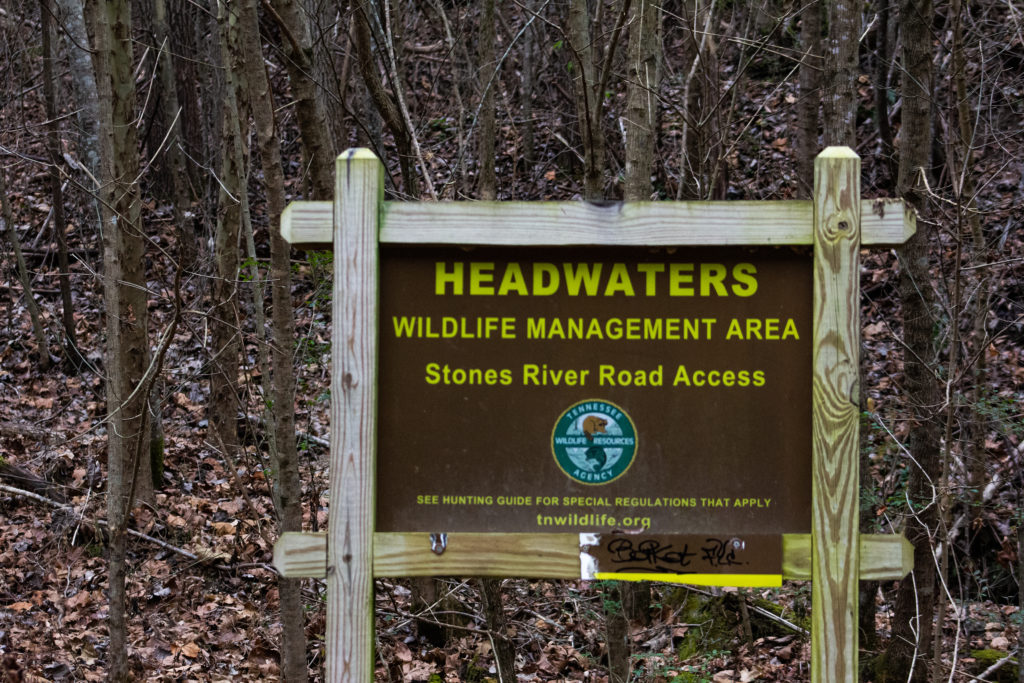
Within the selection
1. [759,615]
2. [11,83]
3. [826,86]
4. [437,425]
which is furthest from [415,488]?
[11,83]

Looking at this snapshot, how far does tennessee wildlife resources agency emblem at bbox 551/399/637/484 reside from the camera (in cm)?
267

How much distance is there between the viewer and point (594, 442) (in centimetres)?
268

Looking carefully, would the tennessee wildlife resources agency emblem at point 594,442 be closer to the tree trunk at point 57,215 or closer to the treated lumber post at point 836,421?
the treated lumber post at point 836,421

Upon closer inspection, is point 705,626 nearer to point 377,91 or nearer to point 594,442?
point 377,91

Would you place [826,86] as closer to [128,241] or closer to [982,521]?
[982,521]

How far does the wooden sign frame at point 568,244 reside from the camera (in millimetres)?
2592

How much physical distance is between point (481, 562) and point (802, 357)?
1.04 metres

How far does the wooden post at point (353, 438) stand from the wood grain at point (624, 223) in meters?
0.10

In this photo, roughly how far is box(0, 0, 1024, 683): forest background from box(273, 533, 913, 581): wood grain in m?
2.04

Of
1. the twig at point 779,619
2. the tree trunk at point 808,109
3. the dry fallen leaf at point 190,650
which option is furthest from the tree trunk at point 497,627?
the tree trunk at point 808,109

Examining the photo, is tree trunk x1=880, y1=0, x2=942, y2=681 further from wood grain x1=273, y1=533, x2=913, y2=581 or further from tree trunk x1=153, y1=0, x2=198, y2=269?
tree trunk x1=153, y1=0, x2=198, y2=269

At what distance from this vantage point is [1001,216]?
9820 mm

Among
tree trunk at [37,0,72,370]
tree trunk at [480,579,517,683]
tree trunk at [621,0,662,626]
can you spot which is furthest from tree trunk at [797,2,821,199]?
tree trunk at [37,0,72,370]

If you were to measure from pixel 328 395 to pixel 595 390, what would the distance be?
217 inches
